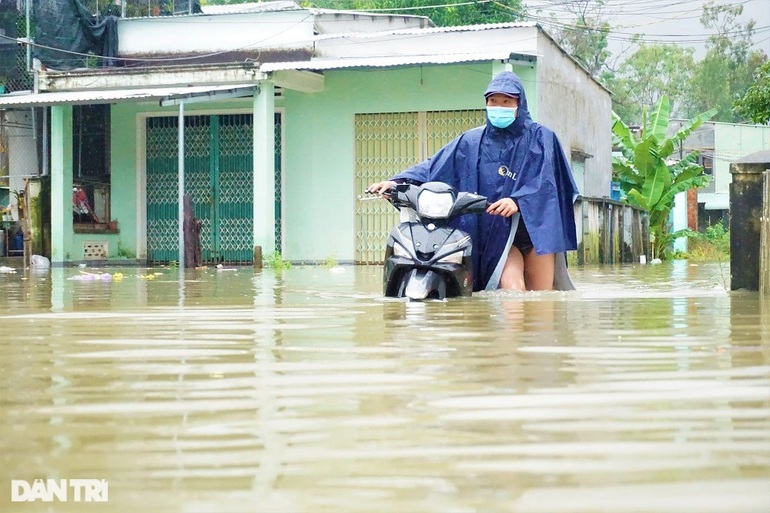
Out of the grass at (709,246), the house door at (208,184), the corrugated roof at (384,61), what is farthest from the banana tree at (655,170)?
the house door at (208,184)

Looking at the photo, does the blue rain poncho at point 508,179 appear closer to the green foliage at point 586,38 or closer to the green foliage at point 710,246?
the green foliage at point 710,246

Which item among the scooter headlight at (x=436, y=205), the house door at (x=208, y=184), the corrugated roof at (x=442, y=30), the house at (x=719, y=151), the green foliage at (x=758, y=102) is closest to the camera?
the scooter headlight at (x=436, y=205)

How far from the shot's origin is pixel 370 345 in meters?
3.98

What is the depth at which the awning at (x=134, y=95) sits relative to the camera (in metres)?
15.8

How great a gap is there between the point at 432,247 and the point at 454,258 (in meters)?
0.14

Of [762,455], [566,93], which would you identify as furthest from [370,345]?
[566,93]

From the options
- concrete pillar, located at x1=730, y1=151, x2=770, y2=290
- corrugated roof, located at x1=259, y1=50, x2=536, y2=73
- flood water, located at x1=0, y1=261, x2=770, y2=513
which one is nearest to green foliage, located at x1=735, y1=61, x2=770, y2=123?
corrugated roof, located at x1=259, y1=50, x2=536, y2=73

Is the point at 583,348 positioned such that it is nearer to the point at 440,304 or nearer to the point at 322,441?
the point at 322,441

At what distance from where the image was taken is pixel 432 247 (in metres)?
6.71

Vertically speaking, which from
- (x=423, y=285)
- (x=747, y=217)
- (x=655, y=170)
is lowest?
(x=423, y=285)

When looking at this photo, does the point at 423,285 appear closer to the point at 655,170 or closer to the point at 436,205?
the point at 436,205

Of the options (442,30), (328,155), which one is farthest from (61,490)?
(328,155)

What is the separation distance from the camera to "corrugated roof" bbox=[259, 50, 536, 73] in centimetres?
Result: 1494

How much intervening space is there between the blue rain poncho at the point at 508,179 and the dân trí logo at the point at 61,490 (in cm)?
530
